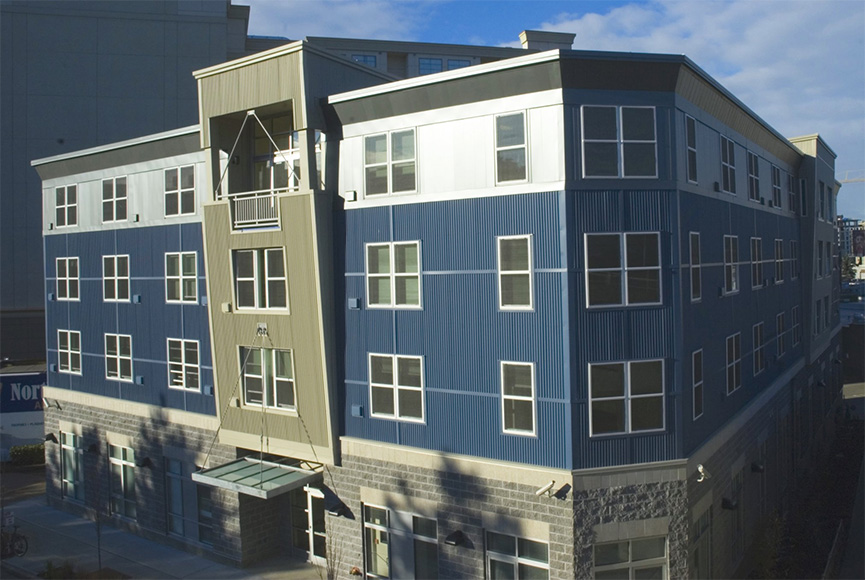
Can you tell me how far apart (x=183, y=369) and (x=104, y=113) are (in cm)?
3163

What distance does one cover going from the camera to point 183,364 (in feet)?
73.2

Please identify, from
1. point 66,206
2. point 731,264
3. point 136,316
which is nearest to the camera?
point 731,264

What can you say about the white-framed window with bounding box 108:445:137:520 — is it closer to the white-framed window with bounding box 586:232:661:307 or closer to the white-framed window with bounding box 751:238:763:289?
the white-framed window with bounding box 586:232:661:307

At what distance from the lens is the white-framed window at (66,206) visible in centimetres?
2569

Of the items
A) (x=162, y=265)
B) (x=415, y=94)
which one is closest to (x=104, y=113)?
(x=162, y=265)

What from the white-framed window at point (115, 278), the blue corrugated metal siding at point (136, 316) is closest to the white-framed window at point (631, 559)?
the blue corrugated metal siding at point (136, 316)

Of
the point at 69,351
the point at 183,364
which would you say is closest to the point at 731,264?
the point at 183,364

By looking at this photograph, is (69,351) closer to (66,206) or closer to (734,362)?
(66,206)

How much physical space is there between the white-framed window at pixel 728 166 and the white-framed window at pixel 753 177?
2115mm

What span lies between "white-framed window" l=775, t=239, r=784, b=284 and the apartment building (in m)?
1.43

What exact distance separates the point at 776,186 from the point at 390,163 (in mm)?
15279

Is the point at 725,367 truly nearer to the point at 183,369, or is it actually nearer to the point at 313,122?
the point at 313,122

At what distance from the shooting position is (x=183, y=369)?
73.3 feet

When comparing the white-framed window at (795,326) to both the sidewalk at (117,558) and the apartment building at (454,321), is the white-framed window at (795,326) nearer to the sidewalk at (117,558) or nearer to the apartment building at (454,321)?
the apartment building at (454,321)
